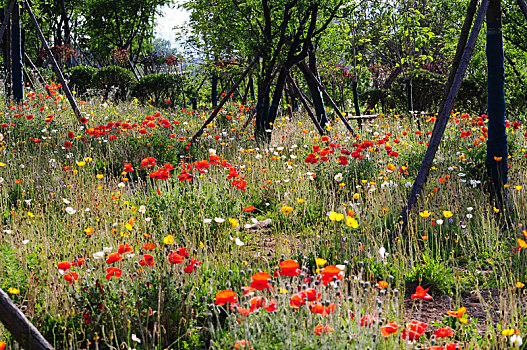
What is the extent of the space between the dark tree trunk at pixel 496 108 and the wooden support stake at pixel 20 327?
406 centimetres

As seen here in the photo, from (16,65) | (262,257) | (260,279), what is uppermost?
(16,65)

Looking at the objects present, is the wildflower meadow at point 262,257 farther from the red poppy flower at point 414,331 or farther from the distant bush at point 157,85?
the distant bush at point 157,85

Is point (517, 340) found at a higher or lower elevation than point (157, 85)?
lower

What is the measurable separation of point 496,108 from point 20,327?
4328 millimetres

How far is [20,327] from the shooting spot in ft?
5.89

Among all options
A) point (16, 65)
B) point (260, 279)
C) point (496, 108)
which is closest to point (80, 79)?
point (16, 65)

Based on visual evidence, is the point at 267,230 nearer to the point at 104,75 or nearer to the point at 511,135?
the point at 511,135

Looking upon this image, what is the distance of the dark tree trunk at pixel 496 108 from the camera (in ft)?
15.0

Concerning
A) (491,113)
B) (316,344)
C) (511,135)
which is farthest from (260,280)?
(511,135)

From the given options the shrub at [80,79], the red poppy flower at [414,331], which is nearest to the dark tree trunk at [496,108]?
the red poppy flower at [414,331]

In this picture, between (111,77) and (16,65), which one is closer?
(16,65)

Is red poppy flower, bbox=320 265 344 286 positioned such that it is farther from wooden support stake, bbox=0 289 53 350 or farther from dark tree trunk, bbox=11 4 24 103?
dark tree trunk, bbox=11 4 24 103

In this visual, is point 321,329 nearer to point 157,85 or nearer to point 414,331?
point 414,331

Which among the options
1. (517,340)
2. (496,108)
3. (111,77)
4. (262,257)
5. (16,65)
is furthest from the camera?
(111,77)
